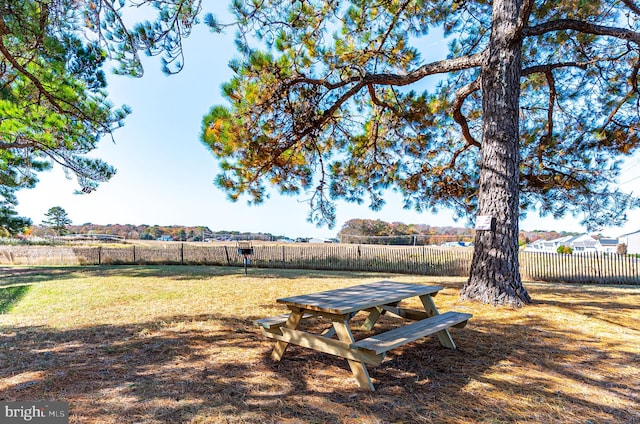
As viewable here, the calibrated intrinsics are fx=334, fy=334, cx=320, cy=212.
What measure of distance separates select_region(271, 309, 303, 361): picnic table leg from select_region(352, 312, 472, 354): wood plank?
0.56 metres

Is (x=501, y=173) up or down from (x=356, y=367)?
up

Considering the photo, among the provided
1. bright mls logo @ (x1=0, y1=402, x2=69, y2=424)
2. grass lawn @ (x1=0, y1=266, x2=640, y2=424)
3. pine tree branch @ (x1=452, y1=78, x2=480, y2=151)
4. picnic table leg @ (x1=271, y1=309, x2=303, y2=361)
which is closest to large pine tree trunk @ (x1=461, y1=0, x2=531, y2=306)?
grass lawn @ (x1=0, y1=266, x2=640, y2=424)

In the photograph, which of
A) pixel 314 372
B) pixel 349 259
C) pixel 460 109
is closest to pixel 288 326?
pixel 314 372

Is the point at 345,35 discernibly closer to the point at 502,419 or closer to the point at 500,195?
the point at 500,195

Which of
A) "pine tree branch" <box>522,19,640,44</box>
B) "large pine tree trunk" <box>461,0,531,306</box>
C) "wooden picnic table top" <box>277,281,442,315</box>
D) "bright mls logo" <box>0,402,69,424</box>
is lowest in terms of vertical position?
"bright mls logo" <box>0,402,69,424</box>

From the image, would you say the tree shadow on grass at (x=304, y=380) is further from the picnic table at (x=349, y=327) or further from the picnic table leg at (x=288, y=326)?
the picnic table at (x=349, y=327)

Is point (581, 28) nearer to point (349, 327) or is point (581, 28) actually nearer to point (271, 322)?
point (349, 327)

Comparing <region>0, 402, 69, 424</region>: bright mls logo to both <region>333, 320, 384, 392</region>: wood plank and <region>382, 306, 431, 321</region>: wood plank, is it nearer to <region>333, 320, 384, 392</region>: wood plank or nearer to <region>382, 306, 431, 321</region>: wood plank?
<region>333, 320, 384, 392</region>: wood plank

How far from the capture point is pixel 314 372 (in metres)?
2.50

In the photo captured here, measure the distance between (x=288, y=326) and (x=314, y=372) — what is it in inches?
15.2

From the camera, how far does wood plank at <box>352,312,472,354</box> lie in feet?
6.91

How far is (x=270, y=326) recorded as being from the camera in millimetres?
2631

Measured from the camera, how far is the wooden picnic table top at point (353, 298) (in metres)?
2.31

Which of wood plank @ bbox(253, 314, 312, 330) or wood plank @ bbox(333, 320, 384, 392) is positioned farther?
wood plank @ bbox(253, 314, 312, 330)
